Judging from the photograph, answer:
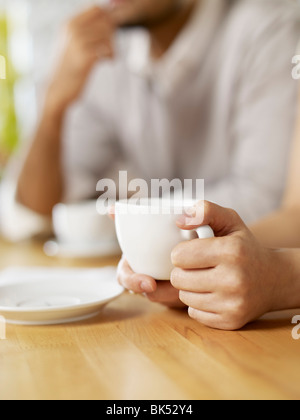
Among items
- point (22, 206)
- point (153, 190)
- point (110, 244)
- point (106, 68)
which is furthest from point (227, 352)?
point (106, 68)

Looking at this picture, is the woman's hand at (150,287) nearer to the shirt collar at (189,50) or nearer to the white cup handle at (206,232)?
the white cup handle at (206,232)

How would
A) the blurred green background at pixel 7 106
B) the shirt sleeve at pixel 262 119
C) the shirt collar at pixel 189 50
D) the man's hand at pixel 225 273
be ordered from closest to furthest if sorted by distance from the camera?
the man's hand at pixel 225 273 < the shirt sleeve at pixel 262 119 < the shirt collar at pixel 189 50 < the blurred green background at pixel 7 106

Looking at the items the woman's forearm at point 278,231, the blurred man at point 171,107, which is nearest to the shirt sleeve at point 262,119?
the blurred man at point 171,107

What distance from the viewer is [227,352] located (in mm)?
502

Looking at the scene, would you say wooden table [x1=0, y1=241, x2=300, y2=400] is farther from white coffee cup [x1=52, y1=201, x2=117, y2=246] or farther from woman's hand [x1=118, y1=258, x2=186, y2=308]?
white coffee cup [x1=52, y1=201, x2=117, y2=246]

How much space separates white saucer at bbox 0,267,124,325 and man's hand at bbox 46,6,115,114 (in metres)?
1.05

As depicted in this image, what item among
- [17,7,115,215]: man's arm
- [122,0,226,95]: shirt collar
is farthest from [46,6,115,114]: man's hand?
[122,0,226,95]: shirt collar

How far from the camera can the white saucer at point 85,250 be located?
110cm

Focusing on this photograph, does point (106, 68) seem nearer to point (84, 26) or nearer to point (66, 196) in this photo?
point (84, 26)

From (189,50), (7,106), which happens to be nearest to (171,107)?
(189,50)

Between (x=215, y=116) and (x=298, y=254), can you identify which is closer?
(x=298, y=254)

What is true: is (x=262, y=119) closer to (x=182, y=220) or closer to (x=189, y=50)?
(x=189, y=50)

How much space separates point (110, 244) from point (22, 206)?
380mm

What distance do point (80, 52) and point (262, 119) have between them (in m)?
0.61
